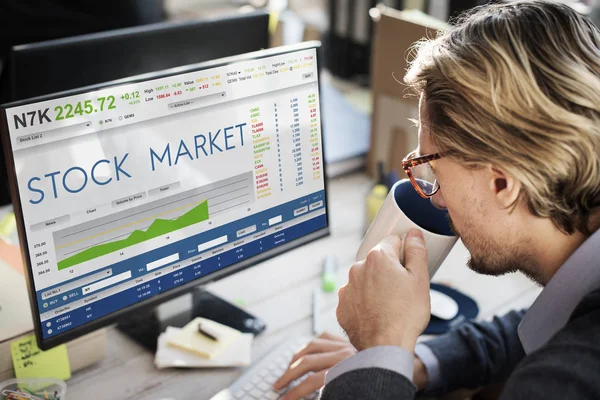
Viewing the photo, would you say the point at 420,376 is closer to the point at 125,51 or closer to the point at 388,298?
the point at 388,298

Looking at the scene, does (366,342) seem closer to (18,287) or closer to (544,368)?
(544,368)

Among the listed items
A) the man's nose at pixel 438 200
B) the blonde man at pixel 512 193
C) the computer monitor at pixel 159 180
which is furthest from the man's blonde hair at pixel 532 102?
the computer monitor at pixel 159 180

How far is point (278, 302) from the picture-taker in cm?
145

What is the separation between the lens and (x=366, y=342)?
40.4 inches

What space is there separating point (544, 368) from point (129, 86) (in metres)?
0.70

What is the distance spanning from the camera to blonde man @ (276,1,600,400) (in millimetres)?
893

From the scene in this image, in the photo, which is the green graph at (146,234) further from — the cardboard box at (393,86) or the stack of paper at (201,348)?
the cardboard box at (393,86)

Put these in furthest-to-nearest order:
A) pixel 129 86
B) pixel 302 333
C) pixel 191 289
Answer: pixel 302 333
pixel 191 289
pixel 129 86

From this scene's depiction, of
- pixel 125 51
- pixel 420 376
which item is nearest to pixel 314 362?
pixel 420 376

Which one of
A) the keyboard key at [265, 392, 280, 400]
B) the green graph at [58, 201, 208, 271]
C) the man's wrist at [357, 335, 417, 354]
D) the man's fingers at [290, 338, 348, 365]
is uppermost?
the green graph at [58, 201, 208, 271]

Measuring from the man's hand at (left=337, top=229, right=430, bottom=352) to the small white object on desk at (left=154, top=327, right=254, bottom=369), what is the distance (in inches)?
10.1

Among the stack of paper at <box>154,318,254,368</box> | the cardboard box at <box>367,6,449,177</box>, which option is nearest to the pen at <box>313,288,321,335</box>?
the stack of paper at <box>154,318,254,368</box>

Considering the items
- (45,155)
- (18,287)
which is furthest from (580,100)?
(18,287)

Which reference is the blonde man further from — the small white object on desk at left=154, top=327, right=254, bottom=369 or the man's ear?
the small white object on desk at left=154, top=327, right=254, bottom=369
